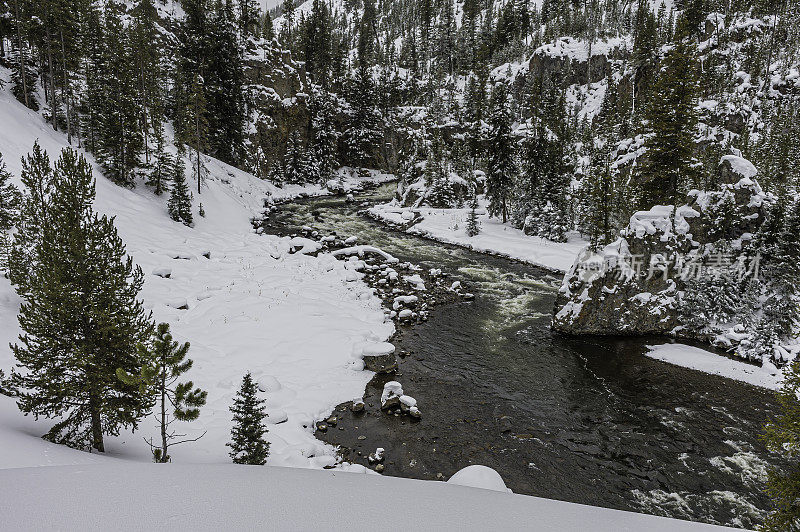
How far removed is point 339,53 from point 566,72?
48.9 metres

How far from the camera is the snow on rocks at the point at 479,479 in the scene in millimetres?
8562

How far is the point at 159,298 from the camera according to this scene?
65.2 feet

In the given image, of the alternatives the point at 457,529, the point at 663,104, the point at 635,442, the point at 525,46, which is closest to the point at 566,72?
the point at 525,46

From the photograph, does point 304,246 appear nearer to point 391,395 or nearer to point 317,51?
point 391,395

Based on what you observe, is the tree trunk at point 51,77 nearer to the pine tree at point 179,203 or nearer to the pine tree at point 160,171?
the pine tree at point 160,171

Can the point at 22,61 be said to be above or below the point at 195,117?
above

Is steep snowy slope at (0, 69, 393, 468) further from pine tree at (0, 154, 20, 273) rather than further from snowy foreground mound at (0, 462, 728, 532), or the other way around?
snowy foreground mound at (0, 462, 728, 532)

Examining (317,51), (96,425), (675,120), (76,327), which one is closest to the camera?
(76,327)

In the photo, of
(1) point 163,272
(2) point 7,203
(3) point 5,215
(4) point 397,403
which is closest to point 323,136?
(1) point 163,272

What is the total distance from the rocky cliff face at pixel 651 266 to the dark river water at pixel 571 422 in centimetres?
123

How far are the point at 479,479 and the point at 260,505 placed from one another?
5.86 metres

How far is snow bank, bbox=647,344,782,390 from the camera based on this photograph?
15.3m

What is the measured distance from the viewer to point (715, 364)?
16.5 m

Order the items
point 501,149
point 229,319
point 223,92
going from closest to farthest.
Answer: point 229,319 → point 501,149 → point 223,92
